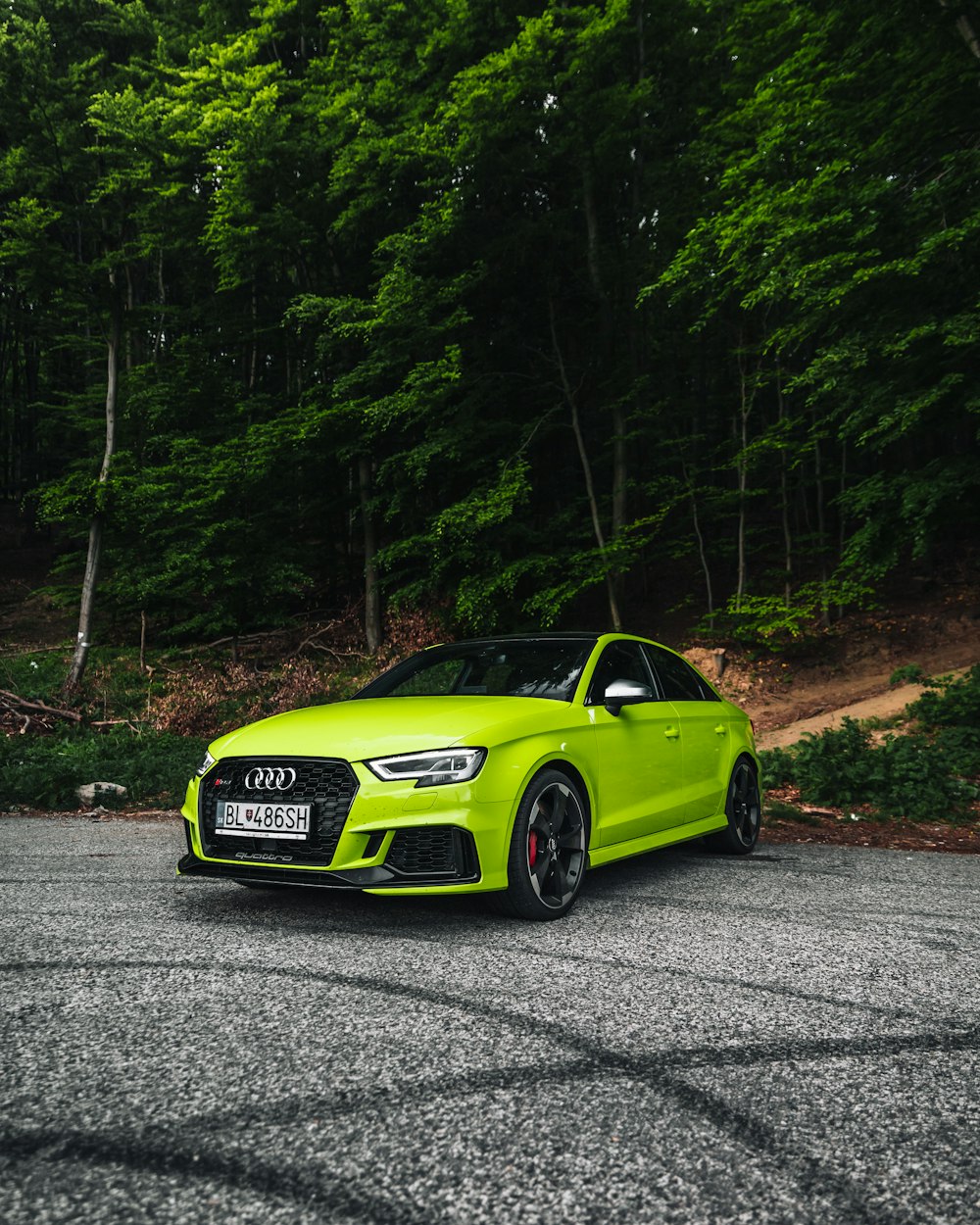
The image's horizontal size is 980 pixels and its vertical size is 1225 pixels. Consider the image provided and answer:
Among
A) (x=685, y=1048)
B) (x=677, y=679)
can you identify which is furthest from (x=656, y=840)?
(x=685, y=1048)

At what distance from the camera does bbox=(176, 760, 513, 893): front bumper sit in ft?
14.6

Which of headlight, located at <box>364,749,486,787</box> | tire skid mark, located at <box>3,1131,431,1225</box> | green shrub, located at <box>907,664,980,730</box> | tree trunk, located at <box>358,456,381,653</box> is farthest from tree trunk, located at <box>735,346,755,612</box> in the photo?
tire skid mark, located at <box>3,1131,431,1225</box>

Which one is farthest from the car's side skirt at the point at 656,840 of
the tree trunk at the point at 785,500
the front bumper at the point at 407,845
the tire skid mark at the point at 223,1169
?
the tree trunk at the point at 785,500

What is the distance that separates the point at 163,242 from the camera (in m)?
20.7

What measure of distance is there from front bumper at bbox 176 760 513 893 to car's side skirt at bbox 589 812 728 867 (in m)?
0.92

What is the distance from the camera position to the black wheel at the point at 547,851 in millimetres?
4715

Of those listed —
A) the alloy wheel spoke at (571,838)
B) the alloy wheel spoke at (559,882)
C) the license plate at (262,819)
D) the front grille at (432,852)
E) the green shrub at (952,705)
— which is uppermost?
the license plate at (262,819)

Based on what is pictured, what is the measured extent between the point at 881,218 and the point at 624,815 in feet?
35.0

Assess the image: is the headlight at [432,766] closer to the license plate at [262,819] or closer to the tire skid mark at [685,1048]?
the license plate at [262,819]

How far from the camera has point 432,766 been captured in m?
4.61

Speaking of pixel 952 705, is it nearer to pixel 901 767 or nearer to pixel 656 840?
pixel 901 767

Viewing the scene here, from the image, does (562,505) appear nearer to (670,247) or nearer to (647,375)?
(647,375)

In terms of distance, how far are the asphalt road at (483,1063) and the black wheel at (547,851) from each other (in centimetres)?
14

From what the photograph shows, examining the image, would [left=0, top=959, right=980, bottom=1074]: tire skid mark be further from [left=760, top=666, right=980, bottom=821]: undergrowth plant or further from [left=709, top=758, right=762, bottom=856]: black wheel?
[left=760, top=666, right=980, bottom=821]: undergrowth plant
